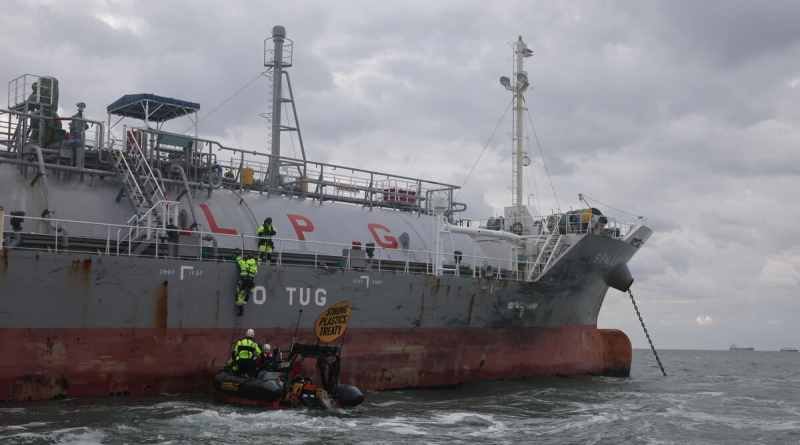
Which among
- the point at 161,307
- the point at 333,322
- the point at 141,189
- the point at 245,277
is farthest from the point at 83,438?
the point at 141,189

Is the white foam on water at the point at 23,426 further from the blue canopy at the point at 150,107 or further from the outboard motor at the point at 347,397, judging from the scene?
the blue canopy at the point at 150,107

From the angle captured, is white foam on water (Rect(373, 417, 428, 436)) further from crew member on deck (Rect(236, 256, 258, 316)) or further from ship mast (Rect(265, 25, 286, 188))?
ship mast (Rect(265, 25, 286, 188))

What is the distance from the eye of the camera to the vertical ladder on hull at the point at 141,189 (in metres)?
23.4

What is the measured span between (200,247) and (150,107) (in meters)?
7.17

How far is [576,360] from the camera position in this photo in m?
32.6

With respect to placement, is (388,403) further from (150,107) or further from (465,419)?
(150,107)

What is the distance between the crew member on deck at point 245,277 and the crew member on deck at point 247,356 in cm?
219

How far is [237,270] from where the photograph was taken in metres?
22.7

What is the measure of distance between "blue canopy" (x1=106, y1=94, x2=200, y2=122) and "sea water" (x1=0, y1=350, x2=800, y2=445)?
10.5 meters

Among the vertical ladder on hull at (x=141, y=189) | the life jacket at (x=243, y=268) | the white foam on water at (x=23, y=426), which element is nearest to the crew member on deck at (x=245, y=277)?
the life jacket at (x=243, y=268)

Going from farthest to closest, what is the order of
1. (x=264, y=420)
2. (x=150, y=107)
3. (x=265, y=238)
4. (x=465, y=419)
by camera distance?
(x=150, y=107), (x=265, y=238), (x=465, y=419), (x=264, y=420)

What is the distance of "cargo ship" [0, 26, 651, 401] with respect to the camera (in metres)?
20.2

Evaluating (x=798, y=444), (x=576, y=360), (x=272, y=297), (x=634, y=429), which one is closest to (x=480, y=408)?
(x=634, y=429)

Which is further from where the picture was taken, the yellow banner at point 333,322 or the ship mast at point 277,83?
the ship mast at point 277,83
